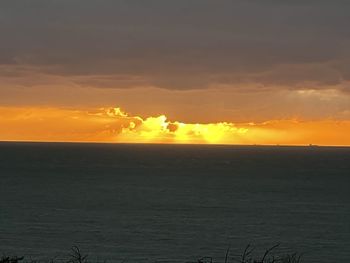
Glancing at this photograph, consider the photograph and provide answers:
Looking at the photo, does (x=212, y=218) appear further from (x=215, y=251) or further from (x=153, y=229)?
(x=215, y=251)

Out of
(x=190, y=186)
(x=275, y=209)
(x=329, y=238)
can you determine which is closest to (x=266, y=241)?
(x=329, y=238)

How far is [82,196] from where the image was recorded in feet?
440

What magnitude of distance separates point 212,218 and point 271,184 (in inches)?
3112

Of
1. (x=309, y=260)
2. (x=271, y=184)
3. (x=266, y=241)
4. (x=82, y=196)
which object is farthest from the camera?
(x=271, y=184)

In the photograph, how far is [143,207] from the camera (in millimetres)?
110875

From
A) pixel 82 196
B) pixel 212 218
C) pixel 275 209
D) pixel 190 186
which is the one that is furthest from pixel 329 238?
pixel 190 186

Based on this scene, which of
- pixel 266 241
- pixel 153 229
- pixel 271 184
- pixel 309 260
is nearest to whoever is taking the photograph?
pixel 309 260

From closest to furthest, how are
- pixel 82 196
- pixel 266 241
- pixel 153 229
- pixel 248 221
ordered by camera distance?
pixel 266 241 → pixel 153 229 → pixel 248 221 → pixel 82 196

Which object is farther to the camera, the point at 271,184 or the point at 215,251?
the point at 271,184

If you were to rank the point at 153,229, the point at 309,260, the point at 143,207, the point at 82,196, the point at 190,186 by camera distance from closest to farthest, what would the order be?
the point at 309,260, the point at 153,229, the point at 143,207, the point at 82,196, the point at 190,186

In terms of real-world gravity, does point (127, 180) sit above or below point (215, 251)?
above

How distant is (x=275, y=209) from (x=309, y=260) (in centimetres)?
4938

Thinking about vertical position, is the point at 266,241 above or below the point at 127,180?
below

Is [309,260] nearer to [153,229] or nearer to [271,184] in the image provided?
[153,229]
